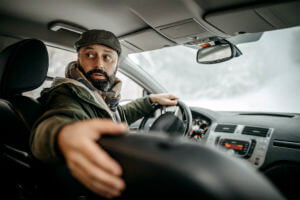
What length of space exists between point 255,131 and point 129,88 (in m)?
1.70

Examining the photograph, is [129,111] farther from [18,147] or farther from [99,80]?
[18,147]

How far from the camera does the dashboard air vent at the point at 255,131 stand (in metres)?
2.17

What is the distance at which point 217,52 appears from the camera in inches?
99.9

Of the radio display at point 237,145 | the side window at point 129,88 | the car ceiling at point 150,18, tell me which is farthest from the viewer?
the side window at point 129,88

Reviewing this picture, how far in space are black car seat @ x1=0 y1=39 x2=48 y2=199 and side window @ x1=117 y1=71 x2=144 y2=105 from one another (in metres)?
1.41

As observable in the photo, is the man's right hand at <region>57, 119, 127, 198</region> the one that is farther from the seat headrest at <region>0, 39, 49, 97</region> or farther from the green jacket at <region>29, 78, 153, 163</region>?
the seat headrest at <region>0, 39, 49, 97</region>

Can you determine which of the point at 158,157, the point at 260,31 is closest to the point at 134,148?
the point at 158,157

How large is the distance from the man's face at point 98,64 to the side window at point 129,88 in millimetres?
772

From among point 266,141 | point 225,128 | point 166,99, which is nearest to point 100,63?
point 166,99

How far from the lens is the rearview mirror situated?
2.43m

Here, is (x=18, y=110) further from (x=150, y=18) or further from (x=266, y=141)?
(x=266, y=141)

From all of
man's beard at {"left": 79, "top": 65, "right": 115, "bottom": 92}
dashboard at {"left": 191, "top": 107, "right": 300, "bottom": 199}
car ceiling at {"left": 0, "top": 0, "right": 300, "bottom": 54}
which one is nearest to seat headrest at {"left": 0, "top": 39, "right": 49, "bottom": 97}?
man's beard at {"left": 79, "top": 65, "right": 115, "bottom": 92}

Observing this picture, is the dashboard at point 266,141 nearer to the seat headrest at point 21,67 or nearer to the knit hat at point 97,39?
the knit hat at point 97,39

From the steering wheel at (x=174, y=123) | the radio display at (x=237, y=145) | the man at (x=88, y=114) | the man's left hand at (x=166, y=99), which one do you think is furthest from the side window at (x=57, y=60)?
the radio display at (x=237, y=145)
